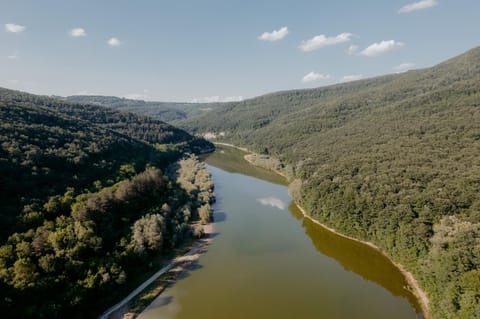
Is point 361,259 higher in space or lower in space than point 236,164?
lower

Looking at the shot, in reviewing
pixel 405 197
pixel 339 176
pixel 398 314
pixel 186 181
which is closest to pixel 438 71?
pixel 339 176

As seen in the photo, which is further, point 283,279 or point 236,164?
point 236,164

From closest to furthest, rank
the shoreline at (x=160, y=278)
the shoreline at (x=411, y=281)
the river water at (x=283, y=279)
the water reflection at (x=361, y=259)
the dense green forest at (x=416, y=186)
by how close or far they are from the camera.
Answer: the dense green forest at (x=416, y=186)
the shoreline at (x=160, y=278)
the river water at (x=283, y=279)
the shoreline at (x=411, y=281)
the water reflection at (x=361, y=259)

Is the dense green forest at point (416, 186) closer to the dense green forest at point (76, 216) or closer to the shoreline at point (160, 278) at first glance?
the shoreline at point (160, 278)

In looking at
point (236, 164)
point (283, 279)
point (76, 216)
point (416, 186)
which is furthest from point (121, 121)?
point (416, 186)

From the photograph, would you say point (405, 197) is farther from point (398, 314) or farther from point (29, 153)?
point (29, 153)

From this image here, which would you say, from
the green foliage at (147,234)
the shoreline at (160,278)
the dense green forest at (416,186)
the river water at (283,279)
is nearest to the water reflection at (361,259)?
the river water at (283,279)

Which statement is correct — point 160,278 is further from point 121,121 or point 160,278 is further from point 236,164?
point 121,121

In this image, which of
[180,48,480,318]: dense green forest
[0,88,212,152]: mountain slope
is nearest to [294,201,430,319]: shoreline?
[180,48,480,318]: dense green forest
